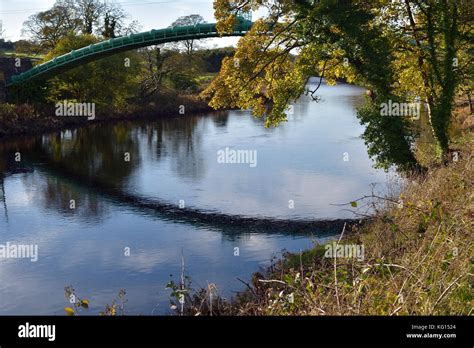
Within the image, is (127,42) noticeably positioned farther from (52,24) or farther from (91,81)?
(52,24)

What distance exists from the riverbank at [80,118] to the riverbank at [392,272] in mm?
28697

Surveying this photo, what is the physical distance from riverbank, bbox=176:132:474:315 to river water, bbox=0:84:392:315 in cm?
194

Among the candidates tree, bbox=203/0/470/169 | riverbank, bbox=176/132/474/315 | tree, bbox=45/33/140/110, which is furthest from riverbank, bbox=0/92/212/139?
riverbank, bbox=176/132/474/315

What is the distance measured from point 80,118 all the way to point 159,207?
26022mm

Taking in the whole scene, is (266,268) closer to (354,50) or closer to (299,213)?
(299,213)

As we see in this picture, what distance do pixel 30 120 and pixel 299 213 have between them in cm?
2744

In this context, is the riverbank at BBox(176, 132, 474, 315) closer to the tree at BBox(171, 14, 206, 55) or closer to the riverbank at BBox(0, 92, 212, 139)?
the riverbank at BBox(0, 92, 212, 139)

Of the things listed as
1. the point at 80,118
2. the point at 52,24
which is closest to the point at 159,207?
the point at 80,118

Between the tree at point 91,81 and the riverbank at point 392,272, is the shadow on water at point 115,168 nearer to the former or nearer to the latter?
the tree at point 91,81

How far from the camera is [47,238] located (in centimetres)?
1612

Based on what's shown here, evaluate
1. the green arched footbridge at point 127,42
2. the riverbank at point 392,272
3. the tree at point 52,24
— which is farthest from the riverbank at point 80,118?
the riverbank at point 392,272

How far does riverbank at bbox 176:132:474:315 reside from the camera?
5.71 m

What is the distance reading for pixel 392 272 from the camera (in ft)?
27.9
